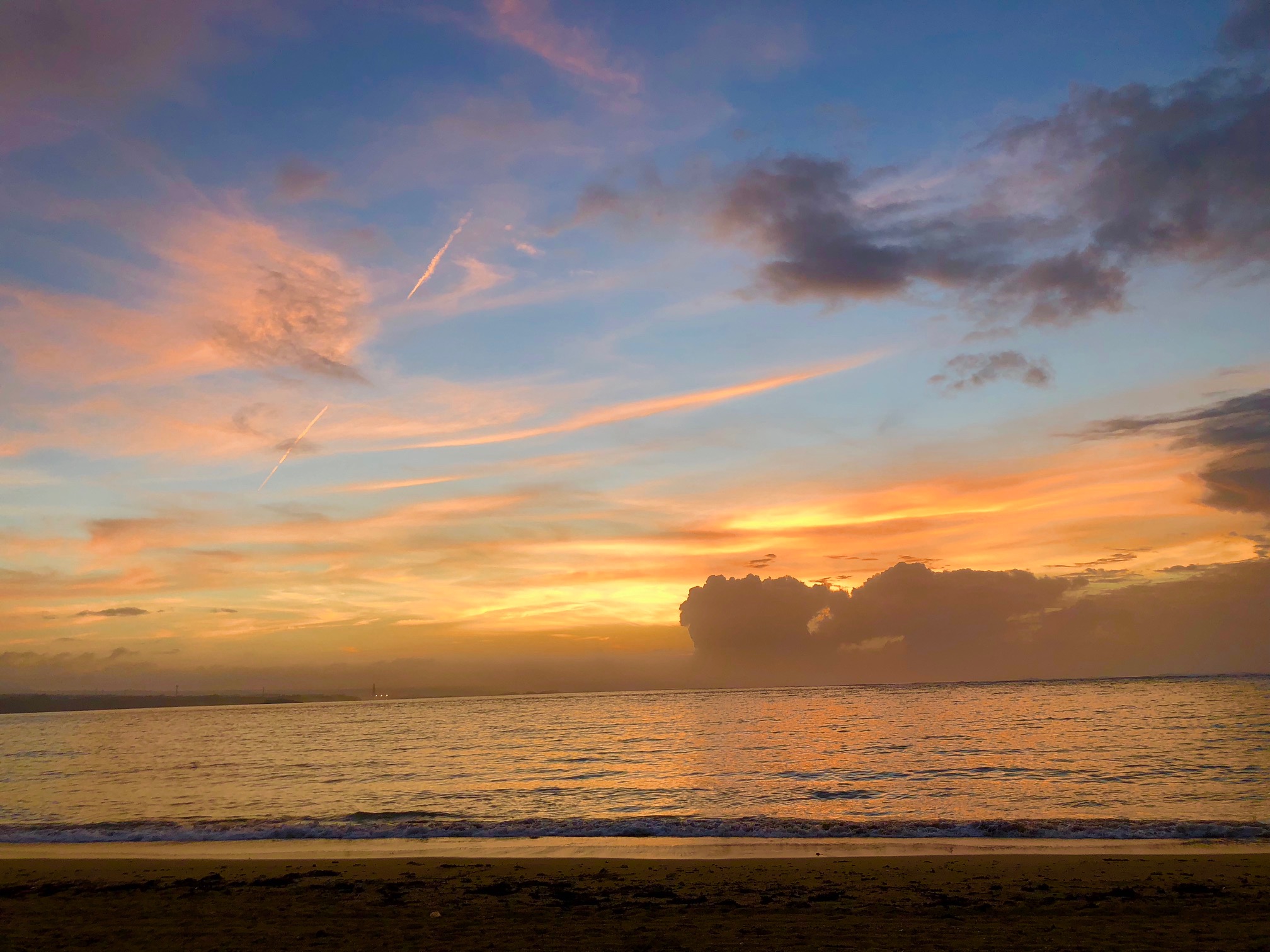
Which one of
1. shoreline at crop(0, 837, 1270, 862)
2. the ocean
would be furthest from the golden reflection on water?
shoreline at crop(0, 837, 1270, 862)

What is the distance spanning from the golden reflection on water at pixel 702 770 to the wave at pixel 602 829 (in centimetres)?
158

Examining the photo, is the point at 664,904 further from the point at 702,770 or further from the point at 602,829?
the point at 702,770

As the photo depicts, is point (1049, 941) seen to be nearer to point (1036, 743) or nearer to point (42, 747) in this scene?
point (1036, 743)

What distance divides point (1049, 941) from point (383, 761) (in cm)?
4793

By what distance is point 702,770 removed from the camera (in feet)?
138

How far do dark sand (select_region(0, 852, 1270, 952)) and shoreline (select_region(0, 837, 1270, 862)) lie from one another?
1169mm

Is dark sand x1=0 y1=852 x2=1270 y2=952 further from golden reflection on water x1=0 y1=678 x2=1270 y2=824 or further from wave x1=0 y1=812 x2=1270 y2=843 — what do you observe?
golden reflection on water x1=0 y1=678 x2=1270 y2=824

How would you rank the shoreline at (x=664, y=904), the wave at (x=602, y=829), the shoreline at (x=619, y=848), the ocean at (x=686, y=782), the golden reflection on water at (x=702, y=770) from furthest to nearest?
1. the golden reflection on water at (x=702, y=770)
2. the ocean at (x=686, y=782)
3. the wave at (x=602, y=829)
4. the shoreline at (x=619, y=848)
5. the shoreline at (x=664, y=904)

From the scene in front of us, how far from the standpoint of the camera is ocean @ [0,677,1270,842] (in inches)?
1006

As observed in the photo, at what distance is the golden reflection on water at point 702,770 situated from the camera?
2930 centimetres

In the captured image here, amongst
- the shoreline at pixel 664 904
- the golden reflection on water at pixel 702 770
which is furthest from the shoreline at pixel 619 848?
the golden reflection on water at pixel 702 770

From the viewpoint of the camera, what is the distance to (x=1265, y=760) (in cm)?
3775

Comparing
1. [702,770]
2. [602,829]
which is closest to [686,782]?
[702,770]

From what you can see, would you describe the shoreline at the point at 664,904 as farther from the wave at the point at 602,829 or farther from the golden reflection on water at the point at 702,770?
the golden reflection on water at the point at 702,770
